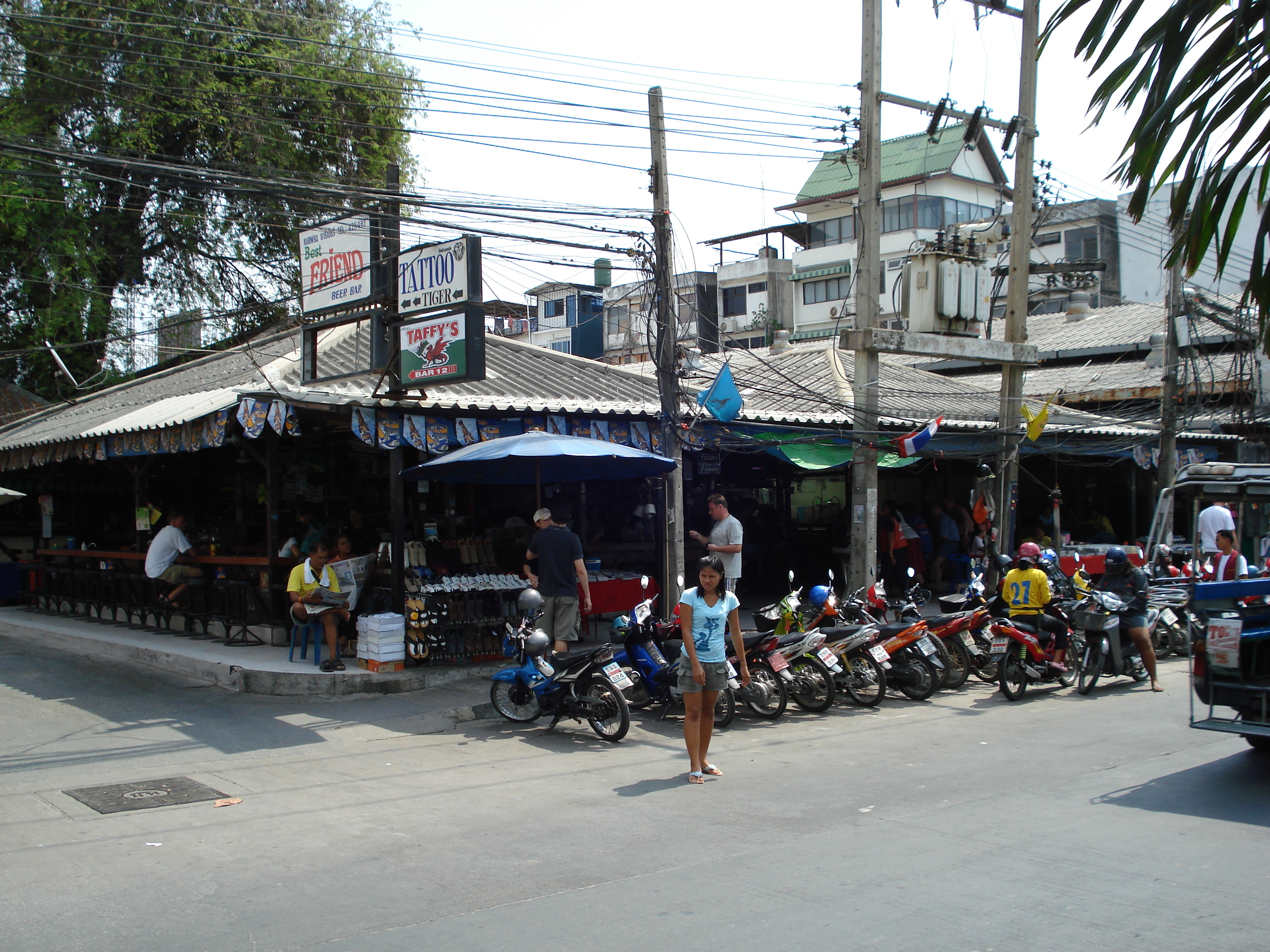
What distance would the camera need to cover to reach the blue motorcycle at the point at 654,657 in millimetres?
9586

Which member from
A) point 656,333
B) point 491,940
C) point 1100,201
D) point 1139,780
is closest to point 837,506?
point 656,333

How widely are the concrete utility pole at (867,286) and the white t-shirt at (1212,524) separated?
6.01 m

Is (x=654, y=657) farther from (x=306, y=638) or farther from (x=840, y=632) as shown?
(x=306, y=638)

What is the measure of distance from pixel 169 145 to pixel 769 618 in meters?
21.1

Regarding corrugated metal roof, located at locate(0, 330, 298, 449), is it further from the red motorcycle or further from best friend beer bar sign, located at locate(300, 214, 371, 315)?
the red motorcycle

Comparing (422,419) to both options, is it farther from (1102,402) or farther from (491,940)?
(1102,402)

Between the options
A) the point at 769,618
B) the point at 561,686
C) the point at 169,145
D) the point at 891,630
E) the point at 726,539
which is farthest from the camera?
the point at 169,145

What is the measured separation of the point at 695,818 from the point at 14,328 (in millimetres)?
24631

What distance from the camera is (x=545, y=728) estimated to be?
976cm

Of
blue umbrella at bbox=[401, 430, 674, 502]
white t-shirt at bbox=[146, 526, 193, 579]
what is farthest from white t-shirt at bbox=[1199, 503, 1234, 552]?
white t-shirt at bbox=[146, 526, 193, 579]

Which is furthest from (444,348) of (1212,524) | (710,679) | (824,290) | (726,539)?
(824,290)

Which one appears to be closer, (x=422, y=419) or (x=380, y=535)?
(x=422, y=419)

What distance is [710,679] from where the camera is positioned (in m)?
7.55

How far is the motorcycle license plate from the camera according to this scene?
9062 mm
